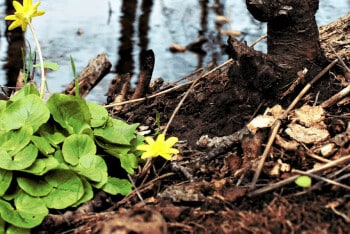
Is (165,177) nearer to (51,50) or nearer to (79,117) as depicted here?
(79,117)

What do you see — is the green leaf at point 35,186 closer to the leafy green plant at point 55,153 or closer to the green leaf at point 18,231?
the leafy green plant at point 55,153

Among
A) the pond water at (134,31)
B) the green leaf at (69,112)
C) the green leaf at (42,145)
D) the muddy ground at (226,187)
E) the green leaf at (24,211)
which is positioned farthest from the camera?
the pond water at (134,31)

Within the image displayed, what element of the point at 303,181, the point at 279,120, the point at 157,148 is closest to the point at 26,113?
the point at 157,148

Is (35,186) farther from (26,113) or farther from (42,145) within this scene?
(26,113)

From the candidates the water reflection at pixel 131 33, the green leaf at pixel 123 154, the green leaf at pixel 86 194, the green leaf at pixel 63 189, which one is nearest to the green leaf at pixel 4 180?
the green leaf at pixel 63 189

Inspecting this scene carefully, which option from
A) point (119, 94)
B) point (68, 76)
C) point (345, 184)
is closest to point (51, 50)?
point (68, 76)

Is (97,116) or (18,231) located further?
(97,116)
